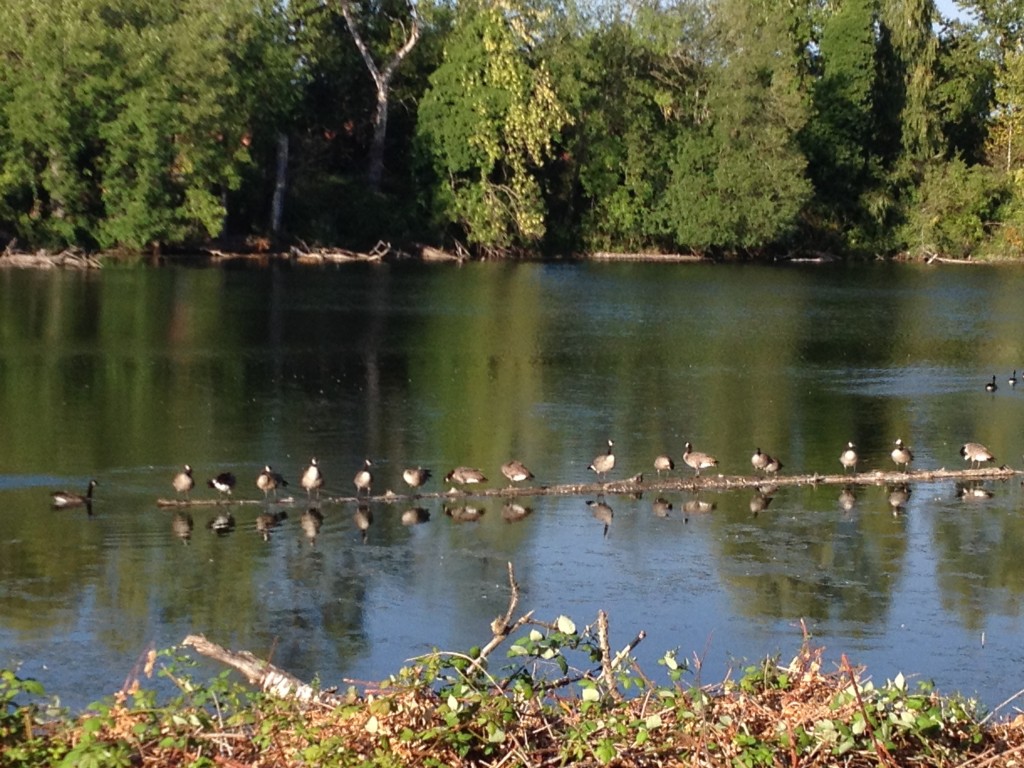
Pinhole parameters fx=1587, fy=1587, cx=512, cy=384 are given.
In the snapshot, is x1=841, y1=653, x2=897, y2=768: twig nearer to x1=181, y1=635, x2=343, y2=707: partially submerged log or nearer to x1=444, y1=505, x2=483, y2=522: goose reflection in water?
x1=181, y1=635, x2=343, y2=707: partially submerged log

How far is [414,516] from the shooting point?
731 inches

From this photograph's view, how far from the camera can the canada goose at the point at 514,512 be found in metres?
18.6

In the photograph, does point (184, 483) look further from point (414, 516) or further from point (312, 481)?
point (414, 516)

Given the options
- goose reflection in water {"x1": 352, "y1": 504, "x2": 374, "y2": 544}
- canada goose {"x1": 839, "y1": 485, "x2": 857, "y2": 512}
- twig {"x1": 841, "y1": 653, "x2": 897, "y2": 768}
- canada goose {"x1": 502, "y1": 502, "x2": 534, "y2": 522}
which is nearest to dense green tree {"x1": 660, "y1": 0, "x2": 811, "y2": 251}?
canada goose {"x1": 839, "y1": 485, "x2": 857, "y2": 512}

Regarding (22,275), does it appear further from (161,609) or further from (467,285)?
(161,609)

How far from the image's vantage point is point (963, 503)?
19.9 m

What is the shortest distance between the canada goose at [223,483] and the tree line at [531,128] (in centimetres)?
4131

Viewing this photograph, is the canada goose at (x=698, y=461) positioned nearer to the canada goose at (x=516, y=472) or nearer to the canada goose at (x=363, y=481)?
the canada goose at (x=516, y=472)

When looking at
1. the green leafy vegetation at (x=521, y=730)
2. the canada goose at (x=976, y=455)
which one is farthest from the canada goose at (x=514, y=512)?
the green leafy vegetation at (x=521, y=730)

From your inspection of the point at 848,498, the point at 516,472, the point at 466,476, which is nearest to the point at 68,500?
the point at 466,476

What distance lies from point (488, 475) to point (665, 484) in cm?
243

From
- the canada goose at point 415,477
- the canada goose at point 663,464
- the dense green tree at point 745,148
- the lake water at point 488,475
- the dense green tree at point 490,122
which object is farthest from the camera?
the dense green tree at point 745,148

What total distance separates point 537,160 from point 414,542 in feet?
174

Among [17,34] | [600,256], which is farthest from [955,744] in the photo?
[600,256]
